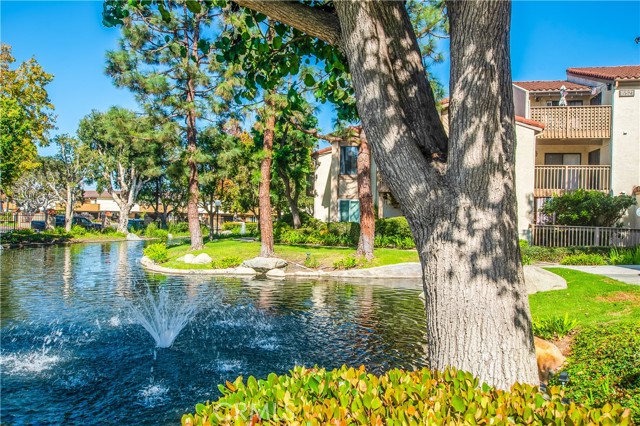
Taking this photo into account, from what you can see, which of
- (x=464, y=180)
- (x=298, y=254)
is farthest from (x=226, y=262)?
(x=464, y=180)

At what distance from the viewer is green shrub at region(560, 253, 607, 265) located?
63.7 feet

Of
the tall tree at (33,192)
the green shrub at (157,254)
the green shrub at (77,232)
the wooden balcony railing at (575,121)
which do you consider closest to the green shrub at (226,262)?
the green shrub at (157,254)

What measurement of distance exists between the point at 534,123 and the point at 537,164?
3810mm

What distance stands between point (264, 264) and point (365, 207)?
5642 millimetres

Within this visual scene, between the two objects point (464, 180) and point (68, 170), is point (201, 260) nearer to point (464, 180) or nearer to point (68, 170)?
point (464, 180)

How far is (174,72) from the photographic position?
2569 cm

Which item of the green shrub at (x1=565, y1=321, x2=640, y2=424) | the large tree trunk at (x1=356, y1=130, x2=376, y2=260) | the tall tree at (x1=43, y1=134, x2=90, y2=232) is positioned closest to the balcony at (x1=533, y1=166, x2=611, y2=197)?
the large tree trunk at (x1=356, y1=130, x2=376, y2=260)

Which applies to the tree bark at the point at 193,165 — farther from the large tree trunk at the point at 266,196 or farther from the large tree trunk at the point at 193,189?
the large tree trunk at the point at 266,196

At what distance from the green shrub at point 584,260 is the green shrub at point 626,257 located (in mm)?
398

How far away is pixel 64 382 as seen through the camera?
7188 millimetres

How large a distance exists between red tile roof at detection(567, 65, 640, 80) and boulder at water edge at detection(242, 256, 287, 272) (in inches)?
798

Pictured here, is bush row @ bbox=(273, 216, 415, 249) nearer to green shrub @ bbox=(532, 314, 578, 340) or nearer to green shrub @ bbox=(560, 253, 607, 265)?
green shrub @ bbox=(560, 253, 607, 265)

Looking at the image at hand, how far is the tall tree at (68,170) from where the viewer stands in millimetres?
45031

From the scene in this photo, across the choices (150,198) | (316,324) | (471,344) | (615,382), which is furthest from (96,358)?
(150,198)
